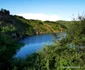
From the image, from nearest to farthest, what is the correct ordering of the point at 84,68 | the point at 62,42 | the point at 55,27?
the point at 84,68 → the point at 62,42 → the point at 55,27

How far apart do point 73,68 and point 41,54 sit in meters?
3.23

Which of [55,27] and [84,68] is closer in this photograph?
[84,68]

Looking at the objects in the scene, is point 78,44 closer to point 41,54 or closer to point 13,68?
point 41,54

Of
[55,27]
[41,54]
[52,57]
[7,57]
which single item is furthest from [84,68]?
[55,27]

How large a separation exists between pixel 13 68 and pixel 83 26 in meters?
6.15

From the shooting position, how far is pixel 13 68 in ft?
56.5

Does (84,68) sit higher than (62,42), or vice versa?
(62,42)

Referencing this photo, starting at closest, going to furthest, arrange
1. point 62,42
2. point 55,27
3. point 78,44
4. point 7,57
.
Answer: point 78,44 → point 62,42 → point 7,57 → point 55,27

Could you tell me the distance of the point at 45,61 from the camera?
712 inches

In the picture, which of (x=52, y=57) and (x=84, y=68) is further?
(x=52, y=57)

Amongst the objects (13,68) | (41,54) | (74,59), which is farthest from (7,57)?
(74,59)

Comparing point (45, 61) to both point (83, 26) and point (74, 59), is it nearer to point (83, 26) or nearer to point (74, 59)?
point (74, 59)

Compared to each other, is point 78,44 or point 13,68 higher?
point 78,44

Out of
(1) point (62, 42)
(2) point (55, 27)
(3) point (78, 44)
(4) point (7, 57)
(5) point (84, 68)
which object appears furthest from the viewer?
(2) point (55, 27)
